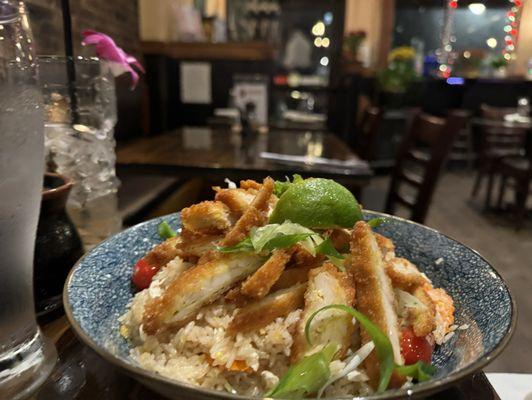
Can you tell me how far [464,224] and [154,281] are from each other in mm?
4734

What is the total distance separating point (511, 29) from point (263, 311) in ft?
31.3

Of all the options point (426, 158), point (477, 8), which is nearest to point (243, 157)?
point (426, 158)

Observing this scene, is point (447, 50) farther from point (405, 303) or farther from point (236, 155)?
point (405, 303)

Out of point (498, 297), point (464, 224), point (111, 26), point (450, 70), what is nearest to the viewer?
point (498, 297)

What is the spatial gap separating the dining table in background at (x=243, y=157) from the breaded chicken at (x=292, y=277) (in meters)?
1.34

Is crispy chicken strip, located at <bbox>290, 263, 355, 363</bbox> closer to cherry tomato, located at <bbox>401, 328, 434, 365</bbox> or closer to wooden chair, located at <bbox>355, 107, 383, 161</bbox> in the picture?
cherry tomato, located at <bbox>401, 328, 434, 365</bbox>

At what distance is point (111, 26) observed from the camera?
4.00 metres

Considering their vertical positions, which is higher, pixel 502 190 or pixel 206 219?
pixel 206 219

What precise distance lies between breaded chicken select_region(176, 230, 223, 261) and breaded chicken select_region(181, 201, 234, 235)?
0.4 inches

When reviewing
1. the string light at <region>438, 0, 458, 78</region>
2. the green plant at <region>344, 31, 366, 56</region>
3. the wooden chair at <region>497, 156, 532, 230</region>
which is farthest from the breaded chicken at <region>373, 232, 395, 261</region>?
the string light at <region>438, 0, 458, 78</region>

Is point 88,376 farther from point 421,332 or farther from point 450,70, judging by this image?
point 450,70

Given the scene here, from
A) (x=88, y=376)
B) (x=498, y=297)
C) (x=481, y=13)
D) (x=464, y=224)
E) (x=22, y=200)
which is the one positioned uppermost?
(x=481, y=13)

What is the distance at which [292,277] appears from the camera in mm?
769

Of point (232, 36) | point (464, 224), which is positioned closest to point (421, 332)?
point (464, 224)
